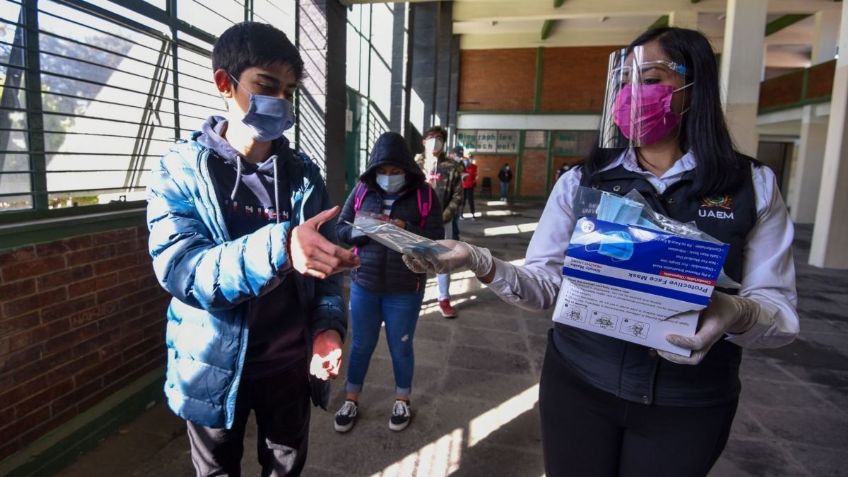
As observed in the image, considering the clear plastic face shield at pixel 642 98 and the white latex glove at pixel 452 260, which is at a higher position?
the clear plastic face shield at pixel 642 98

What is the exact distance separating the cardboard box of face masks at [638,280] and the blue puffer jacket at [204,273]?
2.45ft

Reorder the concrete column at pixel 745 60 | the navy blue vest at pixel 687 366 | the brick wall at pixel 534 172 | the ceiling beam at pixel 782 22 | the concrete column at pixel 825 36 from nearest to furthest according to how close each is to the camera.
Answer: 1. the navy blue vest at pixel 687 366
2. the concrete column at pixel 745 60
3. the concrete column at pixel 825 36
4. the ceiling beam at pixel 782 22
5. the brick wall at pixel 534 172

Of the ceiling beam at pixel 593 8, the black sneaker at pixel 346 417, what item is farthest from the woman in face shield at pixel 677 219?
the ceiling beam at pixel 593 8

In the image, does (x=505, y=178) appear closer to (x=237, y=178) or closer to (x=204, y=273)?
(x=237, y=178)

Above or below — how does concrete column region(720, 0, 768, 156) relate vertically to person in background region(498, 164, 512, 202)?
above

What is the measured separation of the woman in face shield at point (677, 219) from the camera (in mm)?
1263

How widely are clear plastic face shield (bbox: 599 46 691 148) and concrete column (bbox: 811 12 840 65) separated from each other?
16.4m

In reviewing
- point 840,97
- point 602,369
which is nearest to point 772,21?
point 840,97

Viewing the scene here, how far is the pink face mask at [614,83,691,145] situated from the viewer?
138 cm

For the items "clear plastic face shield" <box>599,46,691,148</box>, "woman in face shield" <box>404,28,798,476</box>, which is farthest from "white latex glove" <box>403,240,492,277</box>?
"clear plastic face shield" <box>599,46,691,148</box>

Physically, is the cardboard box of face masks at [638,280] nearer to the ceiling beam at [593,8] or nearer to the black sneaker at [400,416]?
the black sneaker at [400,416]

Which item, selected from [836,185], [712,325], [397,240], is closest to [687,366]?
[712,325]

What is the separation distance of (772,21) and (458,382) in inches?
743

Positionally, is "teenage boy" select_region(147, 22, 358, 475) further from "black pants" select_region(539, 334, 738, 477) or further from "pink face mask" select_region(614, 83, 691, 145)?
"pink face mask" select_region(614, 83, 691, 145)
